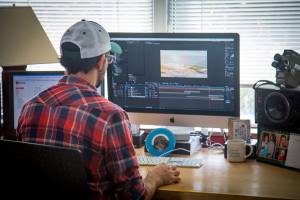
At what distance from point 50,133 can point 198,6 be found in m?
1.41

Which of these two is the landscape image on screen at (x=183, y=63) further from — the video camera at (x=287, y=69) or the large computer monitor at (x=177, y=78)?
the video camera at (x=287, y=69)

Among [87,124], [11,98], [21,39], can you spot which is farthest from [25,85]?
[87,124]

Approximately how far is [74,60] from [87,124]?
264 mm

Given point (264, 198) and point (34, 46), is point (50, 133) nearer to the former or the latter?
point (264, 198)

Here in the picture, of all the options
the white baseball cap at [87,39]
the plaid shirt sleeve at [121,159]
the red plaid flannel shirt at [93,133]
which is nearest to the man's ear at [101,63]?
the white baseball cap at [87,39]

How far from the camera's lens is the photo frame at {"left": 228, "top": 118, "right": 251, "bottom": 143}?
2.26 m

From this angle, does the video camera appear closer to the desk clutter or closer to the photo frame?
the desk clutter

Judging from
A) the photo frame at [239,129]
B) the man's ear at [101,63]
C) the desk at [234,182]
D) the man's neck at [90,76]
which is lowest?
the desk at [234,182]

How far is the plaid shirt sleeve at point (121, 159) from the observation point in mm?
1539

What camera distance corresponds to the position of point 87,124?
153 centimetres

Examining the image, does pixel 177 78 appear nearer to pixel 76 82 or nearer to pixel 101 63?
pixel 101 63

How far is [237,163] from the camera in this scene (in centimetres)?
215

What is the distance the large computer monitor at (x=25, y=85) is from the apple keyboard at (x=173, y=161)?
634mm

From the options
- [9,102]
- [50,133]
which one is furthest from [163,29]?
[50,133]
